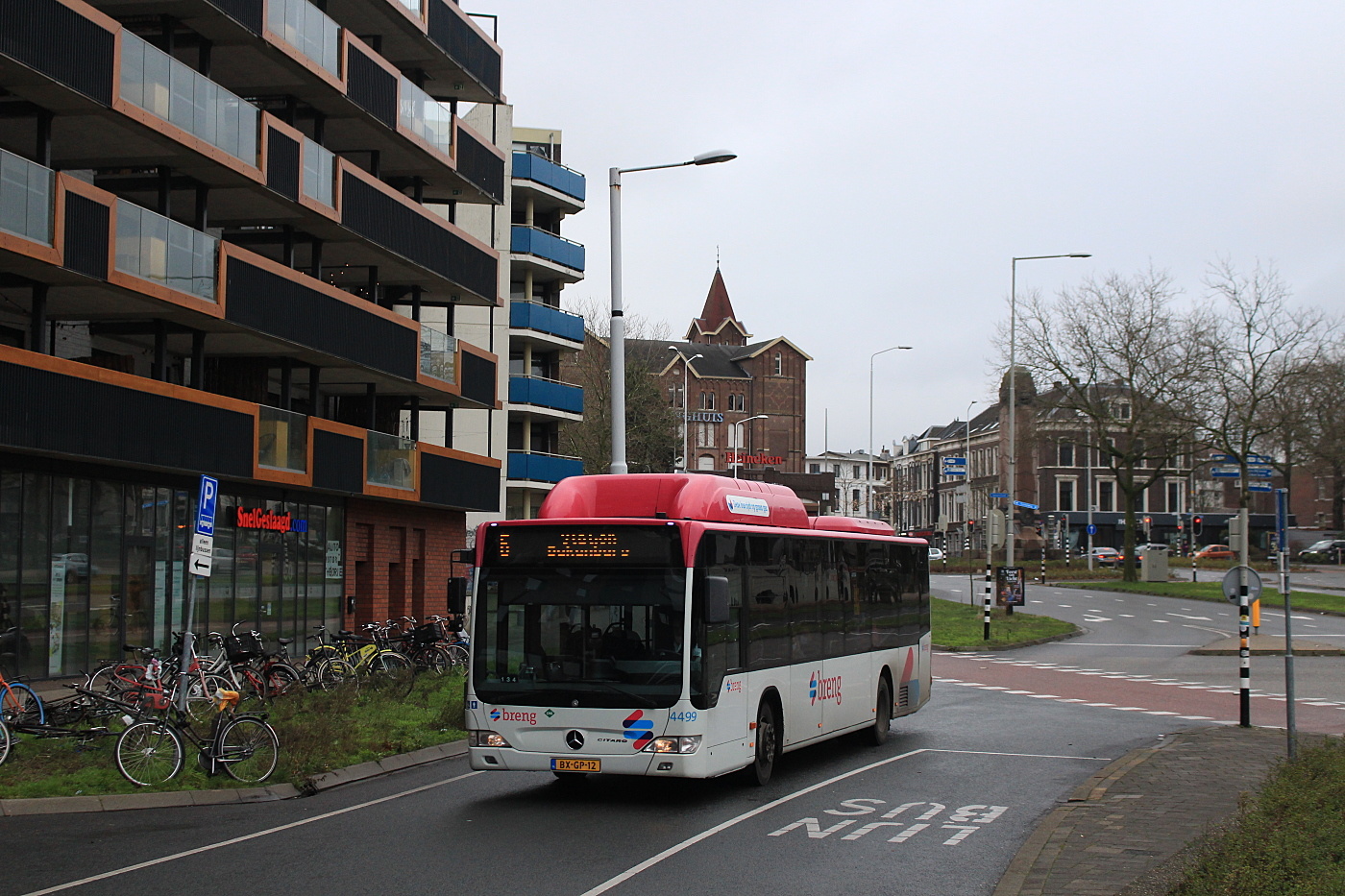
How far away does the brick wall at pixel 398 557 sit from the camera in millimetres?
32938

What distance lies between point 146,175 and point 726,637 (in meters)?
19.4

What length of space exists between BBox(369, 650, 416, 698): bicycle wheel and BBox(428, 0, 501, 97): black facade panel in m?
18.6

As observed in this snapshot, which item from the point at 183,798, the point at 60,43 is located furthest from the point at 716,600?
the point at 60,43

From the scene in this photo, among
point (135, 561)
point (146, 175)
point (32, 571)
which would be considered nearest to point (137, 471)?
point (135, 561)

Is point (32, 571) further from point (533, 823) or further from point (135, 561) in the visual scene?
point (533, 823)

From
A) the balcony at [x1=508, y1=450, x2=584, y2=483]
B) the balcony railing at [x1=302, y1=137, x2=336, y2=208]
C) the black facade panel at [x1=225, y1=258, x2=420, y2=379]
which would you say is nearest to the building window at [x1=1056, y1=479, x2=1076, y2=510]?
the balcony at [x1=508, y1=450, x2=584, y2=483]

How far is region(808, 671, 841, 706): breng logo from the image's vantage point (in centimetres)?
1488

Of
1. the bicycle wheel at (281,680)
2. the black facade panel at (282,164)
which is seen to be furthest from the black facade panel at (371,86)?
the bicycle wheel at (281,680)

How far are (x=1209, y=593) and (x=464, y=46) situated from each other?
37793 millimetres

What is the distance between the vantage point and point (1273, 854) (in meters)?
7.38

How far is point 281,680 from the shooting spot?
780 inches

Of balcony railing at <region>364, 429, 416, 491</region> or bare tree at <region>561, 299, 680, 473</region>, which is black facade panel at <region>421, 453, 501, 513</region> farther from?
bare tree at <region>561, 299, 680, 473</region>

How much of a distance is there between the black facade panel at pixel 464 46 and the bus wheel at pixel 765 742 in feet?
85.9

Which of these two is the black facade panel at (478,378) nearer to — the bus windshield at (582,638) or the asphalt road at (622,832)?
the asphalt road at (622,832)
